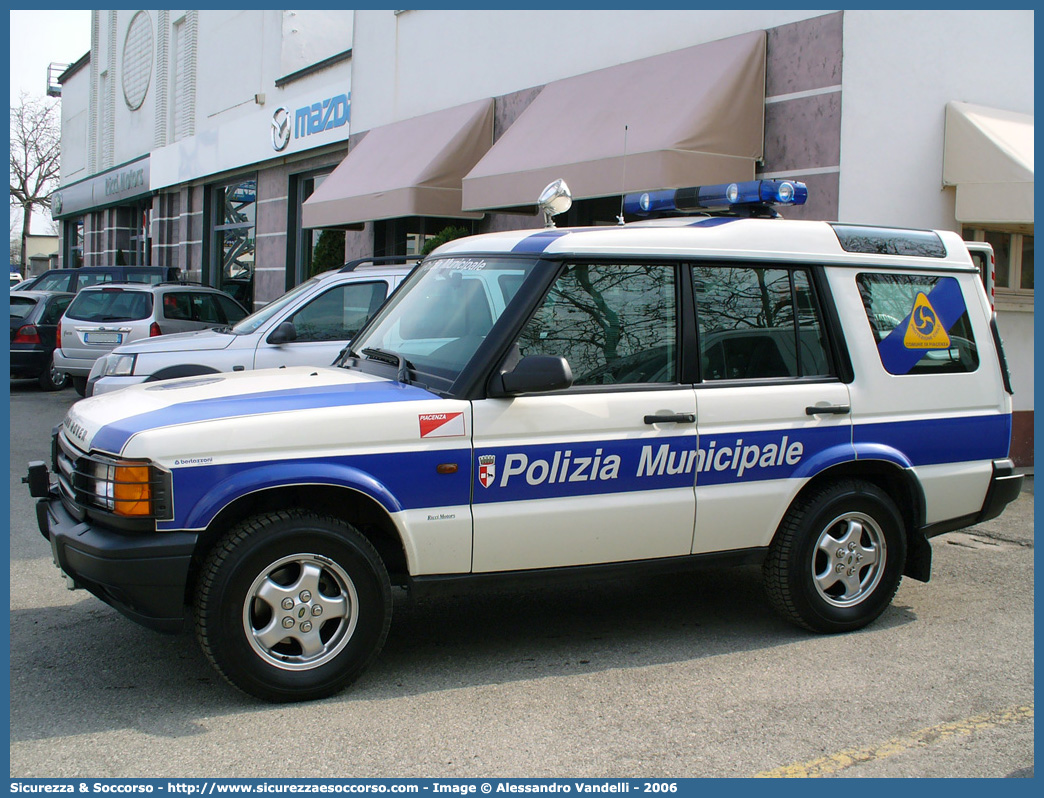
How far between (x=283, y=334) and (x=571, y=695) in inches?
201

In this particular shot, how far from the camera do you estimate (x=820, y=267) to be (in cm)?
529

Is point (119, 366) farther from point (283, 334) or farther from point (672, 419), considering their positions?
point (672, 419)

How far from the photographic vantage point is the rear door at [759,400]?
4.93 m

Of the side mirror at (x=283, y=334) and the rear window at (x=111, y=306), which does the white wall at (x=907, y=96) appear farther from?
the rear window at (x=111, y=306)

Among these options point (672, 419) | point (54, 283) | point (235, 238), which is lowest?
point (672, 419)

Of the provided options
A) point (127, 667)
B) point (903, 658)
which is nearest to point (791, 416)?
point (903, 658)

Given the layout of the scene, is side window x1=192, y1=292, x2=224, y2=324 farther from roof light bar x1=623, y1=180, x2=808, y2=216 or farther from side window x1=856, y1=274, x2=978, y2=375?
side window x1=856, y1=274, x2=978, y2=375

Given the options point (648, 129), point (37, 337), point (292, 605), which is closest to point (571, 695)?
point (292, 605)

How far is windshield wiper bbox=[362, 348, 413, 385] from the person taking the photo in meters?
4.80

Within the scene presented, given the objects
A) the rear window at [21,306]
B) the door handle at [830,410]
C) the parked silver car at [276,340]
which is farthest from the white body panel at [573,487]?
the rear window at [21,306]

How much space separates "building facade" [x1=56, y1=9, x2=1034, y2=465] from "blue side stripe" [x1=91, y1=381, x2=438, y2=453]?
2.70m

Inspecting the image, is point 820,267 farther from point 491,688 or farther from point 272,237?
point 272,237

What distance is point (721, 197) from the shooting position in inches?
225

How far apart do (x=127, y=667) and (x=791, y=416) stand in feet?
11.0
